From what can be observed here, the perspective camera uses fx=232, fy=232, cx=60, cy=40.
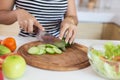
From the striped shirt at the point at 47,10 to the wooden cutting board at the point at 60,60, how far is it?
309 millimetres

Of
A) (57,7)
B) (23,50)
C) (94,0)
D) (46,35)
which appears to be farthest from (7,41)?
Result: (94,0)

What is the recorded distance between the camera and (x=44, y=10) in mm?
1284

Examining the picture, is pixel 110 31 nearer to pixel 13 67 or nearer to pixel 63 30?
pixel 63 30

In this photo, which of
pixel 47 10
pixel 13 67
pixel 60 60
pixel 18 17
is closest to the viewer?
pixel 13 67

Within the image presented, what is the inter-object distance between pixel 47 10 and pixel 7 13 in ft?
0.79

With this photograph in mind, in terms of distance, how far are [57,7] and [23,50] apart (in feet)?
1.35

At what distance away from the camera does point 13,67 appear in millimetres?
740

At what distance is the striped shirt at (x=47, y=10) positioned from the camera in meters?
1.27

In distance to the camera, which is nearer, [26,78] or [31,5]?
[26,78]

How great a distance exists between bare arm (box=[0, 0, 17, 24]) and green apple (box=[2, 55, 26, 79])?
377 millimetres

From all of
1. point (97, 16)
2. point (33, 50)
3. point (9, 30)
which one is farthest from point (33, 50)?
point (9, 30)

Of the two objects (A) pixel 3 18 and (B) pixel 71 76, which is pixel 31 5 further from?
(B) pixel 71 76

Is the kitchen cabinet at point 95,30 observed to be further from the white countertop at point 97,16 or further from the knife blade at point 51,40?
the knife blade at point 51,40

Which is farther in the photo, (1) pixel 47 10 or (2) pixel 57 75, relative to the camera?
(1) pixel 47 10
